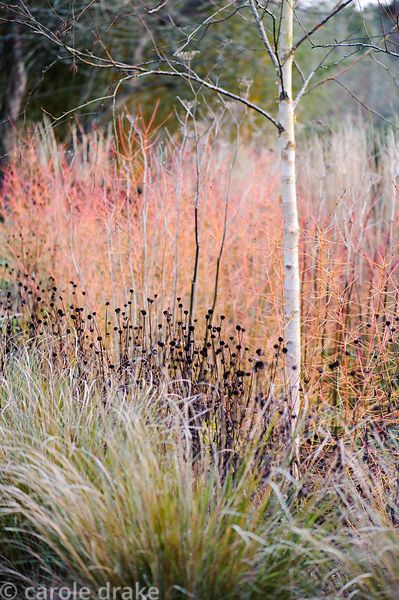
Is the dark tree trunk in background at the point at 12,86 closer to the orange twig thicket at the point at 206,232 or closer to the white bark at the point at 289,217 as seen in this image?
the orange twig thicket at the point at 206,232

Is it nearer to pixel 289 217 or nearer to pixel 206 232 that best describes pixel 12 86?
pixel 206 232

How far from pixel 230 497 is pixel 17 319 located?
3.18 metres

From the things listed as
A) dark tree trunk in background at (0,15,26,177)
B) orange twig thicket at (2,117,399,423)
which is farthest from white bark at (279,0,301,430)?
dark tree trunk in background at (0,15,26,177)

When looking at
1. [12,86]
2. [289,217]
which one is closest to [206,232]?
[289,217]

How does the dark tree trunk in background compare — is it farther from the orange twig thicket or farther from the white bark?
the white bark

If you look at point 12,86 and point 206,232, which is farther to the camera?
point 12,86

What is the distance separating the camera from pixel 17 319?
523cm

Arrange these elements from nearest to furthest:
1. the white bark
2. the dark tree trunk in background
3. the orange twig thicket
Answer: the white bark → the orange twig thicket → the dark tree trunk in background

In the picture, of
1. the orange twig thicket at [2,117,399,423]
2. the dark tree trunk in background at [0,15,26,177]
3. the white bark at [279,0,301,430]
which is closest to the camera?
the white bark at [279,0,301,430]

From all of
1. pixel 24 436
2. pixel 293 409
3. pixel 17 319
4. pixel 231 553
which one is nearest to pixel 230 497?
pixel 231 553

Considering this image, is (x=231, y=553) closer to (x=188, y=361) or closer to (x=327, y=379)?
(x=188, y=361)

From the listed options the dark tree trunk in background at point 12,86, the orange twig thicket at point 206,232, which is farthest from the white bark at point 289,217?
the dark tree trunk in background at point 12,86

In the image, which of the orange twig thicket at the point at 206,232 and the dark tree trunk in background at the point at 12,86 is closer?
the orange twig thicket at the point at 206,232

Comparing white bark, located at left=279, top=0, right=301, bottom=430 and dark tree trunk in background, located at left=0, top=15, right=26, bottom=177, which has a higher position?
dark tree trunk in background, located at left=0, top=15, right=26, bottom=177
